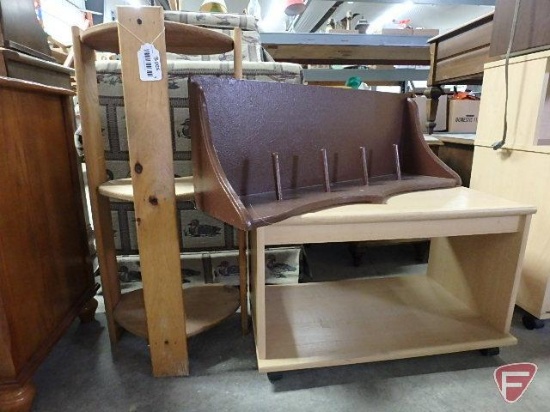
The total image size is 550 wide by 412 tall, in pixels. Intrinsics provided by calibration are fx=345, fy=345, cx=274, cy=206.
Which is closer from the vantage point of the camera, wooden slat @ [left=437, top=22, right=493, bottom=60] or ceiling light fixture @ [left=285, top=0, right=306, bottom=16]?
wooden slat @ [left=437, top=22, right=493, bottom=60]

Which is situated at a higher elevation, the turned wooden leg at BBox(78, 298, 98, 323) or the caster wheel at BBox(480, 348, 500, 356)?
the turned wooden leg at BBox(78, 298, 98, 323)

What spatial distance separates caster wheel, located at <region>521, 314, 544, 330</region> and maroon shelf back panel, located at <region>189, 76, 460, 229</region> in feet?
1.66

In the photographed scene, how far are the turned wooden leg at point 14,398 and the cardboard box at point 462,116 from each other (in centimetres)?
240

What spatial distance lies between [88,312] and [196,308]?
399 millimetres

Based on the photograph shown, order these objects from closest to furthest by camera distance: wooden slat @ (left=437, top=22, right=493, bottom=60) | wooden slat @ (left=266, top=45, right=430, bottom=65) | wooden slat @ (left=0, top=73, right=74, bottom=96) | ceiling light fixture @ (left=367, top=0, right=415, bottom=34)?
1. wooden slat @ (left=0, top=73, right=74, bottom=96)
2. wooden slat @ (left=437, top=22, right=493, bottom=60)
3. wooden slat @ (left=266, top=45, right=430, bottom=65)
4. ceiling light fixture @ (left=367, top=0, right=415, bottom=34)

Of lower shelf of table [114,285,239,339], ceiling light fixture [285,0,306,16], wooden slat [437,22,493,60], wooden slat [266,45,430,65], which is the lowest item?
lower shelf of table [114,285,239,339]

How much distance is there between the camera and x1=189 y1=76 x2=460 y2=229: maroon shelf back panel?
79 centimetres

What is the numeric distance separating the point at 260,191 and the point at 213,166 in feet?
0.61

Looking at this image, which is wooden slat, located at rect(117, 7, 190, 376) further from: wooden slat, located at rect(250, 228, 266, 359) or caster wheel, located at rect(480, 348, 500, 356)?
caster wheel, located at rect(480, 348, 500, 356)

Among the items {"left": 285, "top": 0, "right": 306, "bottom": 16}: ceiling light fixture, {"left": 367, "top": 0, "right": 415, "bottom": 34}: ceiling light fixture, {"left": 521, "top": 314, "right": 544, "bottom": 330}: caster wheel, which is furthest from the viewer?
{"left": 367, "top": 0, "right": 415, "bottom": 34}: ceiling light fixture

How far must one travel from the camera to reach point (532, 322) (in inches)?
44.0

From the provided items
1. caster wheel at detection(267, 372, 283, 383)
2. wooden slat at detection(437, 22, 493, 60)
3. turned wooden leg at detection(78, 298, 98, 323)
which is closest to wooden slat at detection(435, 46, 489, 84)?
wooden slat at detection(437, 22, 493, 60)

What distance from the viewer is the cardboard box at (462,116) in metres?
2.20

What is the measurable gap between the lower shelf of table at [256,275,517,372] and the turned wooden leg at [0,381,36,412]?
520mm
